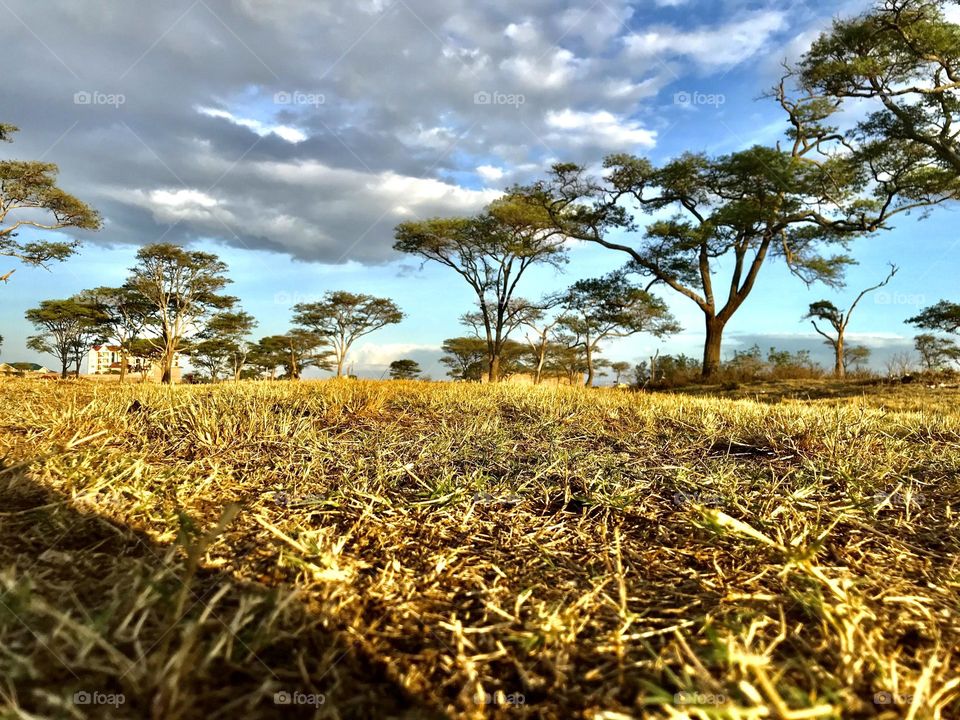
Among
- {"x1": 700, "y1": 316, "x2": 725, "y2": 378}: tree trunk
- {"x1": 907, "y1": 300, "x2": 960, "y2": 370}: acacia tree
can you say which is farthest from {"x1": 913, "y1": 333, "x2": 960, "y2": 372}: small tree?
{"x1": 700, "y1": 316, "x2": 725, "y2": 378}: tree trunk

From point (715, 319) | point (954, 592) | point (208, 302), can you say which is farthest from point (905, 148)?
point (208, 302)

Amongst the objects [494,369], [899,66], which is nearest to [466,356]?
[494,369]

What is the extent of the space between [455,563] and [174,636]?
0.69 metres

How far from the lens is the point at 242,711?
763mm

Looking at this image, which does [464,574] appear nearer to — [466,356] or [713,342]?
[713,342]

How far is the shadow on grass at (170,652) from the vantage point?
75cm

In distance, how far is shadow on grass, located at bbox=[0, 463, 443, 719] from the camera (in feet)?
2.47
